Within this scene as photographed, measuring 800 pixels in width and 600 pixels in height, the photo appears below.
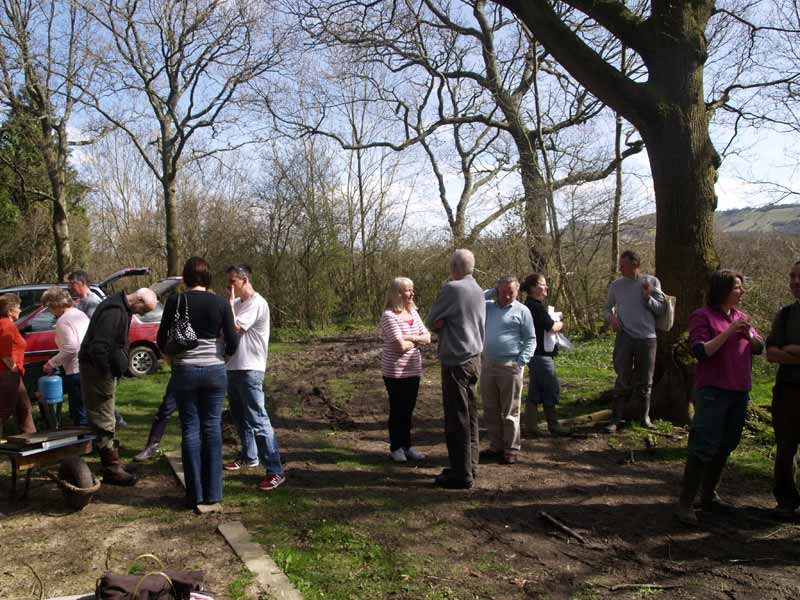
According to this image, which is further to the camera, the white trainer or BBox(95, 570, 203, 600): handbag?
the white trainer

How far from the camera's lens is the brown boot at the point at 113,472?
18.3ft

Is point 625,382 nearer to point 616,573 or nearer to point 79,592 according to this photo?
point 616,573

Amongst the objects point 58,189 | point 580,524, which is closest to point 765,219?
point 580,524

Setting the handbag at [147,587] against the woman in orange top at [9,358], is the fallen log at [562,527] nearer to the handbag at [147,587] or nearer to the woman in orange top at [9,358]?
the handbag at [147,587]

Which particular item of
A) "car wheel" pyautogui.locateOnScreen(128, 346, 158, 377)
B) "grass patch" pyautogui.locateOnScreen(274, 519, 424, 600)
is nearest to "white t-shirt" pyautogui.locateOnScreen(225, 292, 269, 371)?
"grass patch" pyautogui.locateOnScreen(274, 519, 424, 600)

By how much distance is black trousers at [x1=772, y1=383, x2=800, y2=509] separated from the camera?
466cm

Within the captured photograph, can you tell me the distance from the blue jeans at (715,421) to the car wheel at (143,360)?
937cm

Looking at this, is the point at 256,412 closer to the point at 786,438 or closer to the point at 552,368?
the point at 552,368

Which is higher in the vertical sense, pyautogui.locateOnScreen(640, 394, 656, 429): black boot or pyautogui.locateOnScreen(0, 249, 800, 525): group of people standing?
pyautogui.locateOnScreen(0, 249, 800, 525): group of people standing

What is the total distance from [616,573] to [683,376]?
3.59 m

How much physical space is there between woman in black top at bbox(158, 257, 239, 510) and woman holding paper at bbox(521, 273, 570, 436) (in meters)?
3.33

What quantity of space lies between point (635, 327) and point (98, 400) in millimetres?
5151

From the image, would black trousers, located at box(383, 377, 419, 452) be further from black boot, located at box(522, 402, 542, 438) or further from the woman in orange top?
the woman in orange top

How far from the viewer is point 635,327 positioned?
6699 millimetres
